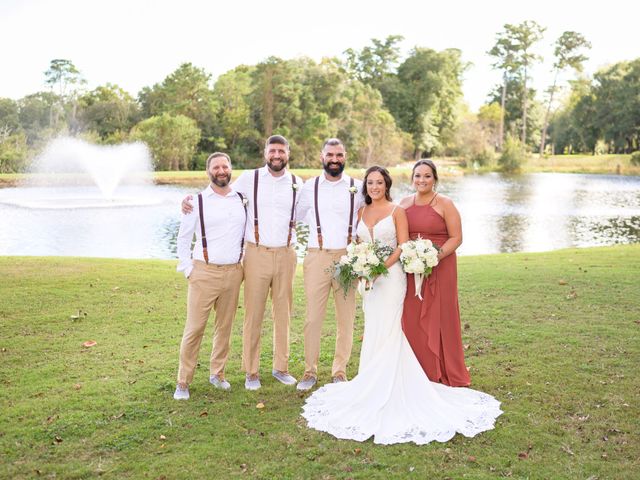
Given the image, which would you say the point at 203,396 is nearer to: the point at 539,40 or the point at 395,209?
the point at 395,209

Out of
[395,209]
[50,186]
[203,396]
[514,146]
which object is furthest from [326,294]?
[514,146]

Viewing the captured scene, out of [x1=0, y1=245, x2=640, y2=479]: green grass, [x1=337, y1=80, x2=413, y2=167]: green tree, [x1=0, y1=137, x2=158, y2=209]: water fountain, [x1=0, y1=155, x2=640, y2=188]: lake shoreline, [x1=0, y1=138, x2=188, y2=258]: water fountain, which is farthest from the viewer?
[x1=0, y1=155, x2=640, y2=188]: lake shoreline

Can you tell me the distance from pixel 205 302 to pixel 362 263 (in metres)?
1.50

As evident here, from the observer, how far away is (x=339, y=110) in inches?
2323

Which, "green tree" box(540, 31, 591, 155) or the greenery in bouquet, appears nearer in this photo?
the greenery in bouquet

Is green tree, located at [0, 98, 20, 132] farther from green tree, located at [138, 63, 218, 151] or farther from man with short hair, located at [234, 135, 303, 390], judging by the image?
man with short hair, located at [234, 135, 303, 390]

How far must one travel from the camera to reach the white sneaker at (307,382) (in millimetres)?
6047

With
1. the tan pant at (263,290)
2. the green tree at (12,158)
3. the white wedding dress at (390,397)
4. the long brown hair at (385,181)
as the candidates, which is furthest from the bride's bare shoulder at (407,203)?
the green tree at (12,158)

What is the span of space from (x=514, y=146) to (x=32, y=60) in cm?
4700

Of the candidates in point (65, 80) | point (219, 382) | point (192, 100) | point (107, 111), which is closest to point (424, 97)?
point (192, 100)

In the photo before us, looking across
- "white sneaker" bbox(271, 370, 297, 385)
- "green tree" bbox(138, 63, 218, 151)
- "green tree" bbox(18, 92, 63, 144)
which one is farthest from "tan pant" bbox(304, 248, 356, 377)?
"green tree" bbox(18, 92, 63, 144)

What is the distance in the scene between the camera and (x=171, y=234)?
2122cm

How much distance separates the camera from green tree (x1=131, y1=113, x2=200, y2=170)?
163 ft

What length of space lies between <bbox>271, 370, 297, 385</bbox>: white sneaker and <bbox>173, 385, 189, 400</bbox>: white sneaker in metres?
0.92
